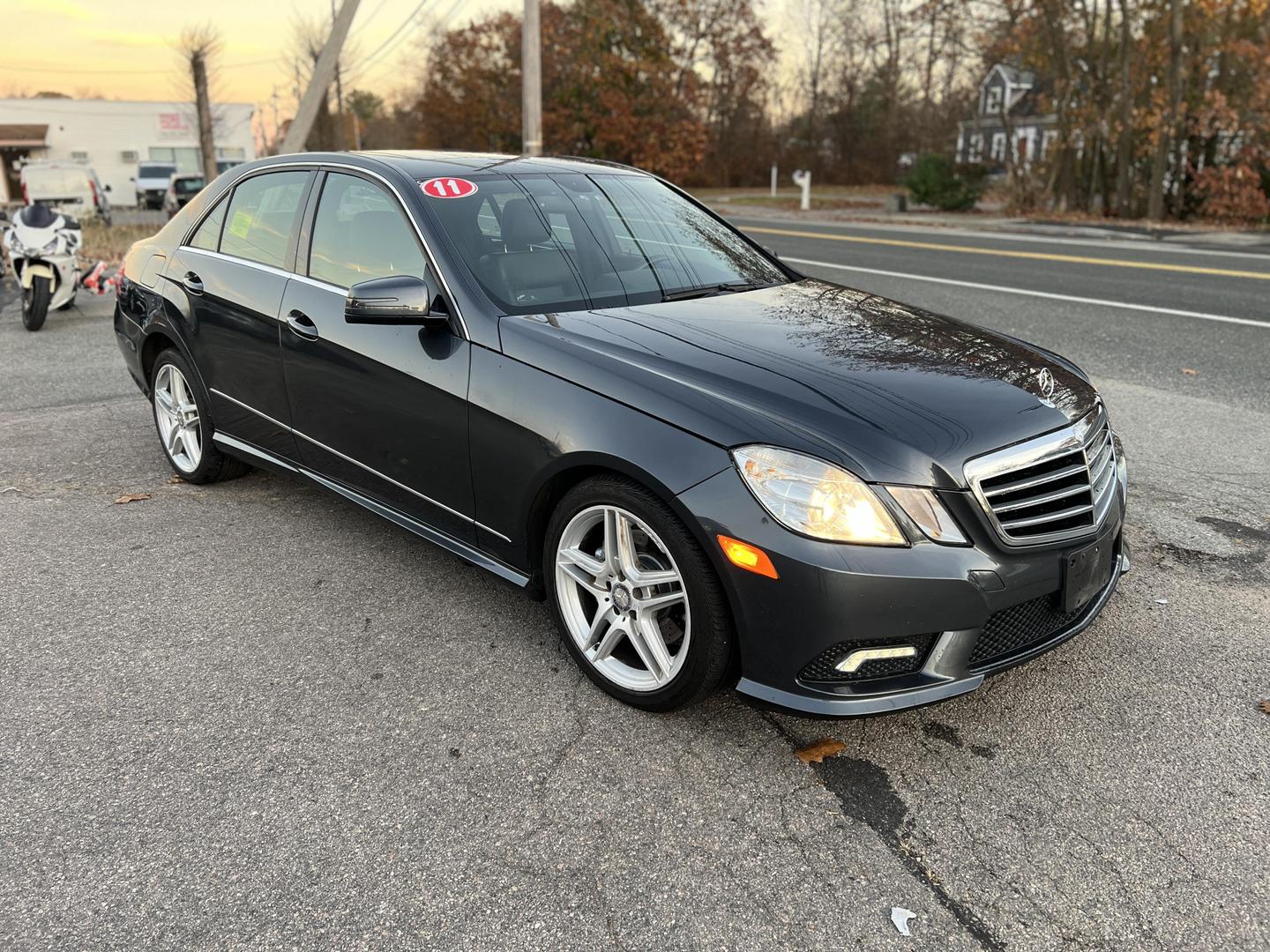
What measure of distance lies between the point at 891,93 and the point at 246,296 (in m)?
47.8

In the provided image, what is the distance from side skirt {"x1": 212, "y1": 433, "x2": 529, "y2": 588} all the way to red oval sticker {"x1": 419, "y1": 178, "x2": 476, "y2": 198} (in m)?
1.19

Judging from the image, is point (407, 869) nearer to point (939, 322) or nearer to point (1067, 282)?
point (939, 322)

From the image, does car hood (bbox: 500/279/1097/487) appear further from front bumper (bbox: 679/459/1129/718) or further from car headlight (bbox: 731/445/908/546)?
front bumper (bbox: 679/459/1129/718)

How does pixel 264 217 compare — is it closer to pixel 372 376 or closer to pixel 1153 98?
pixel 372 376

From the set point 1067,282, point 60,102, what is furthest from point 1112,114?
point 60,102

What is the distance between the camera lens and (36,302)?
9.17 meters

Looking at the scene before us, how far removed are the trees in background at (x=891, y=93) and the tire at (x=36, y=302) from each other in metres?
20.9

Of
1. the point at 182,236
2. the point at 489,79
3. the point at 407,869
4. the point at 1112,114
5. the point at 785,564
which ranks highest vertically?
the point at 489,79

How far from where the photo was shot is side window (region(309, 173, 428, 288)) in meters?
3.69

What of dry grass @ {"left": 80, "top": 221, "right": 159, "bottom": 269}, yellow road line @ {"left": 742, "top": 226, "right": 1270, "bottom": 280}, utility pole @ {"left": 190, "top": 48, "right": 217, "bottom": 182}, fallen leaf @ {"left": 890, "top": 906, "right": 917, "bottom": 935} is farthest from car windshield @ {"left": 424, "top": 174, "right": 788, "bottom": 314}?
utility pole @ {"left": 190, "top": 48, "right": 217, "bottom": 182}

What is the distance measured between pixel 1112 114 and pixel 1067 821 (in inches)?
957

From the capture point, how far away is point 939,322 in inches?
150

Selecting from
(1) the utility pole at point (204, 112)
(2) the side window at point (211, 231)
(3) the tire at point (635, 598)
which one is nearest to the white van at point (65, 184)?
(1) the utility pole at point (204, 112)

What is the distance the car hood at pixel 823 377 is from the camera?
107 inches
